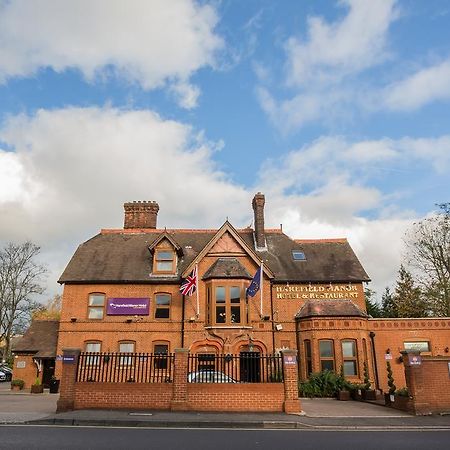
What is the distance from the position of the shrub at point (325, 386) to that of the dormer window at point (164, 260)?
11.1 m

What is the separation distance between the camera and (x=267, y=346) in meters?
26.1

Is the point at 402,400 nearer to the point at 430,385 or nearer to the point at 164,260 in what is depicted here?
the point at 430,385

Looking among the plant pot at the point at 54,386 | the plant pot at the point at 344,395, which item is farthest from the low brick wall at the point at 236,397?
the plant pot at the point at 54,386

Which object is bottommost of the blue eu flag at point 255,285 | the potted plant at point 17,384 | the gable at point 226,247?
the potted plant at point 17,384

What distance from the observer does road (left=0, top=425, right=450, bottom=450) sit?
9633 mm

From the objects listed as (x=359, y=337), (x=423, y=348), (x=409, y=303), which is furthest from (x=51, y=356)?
(x=409, y=303)

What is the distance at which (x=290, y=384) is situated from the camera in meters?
16.3

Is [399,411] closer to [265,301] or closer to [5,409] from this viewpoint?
[265,301]

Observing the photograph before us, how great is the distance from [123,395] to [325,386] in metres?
11.5

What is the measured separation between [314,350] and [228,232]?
29.8 feet

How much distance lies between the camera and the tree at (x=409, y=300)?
1450 inches

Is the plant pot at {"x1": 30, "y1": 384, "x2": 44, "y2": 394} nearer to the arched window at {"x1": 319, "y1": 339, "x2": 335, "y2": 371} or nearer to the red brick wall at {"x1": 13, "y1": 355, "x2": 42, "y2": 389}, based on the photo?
the red brick wall at {"x1": 13, "y1": 355, "x2": 42, "y2": 389}

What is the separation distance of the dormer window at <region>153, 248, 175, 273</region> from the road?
53.1 feet

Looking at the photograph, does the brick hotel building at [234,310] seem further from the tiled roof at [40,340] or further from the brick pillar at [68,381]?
the brick pillar at [68,381]
